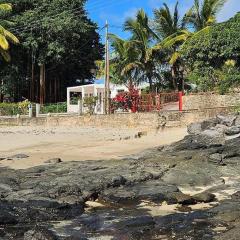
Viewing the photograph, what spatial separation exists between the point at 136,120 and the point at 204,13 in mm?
11621

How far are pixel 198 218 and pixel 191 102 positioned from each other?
17705 mm

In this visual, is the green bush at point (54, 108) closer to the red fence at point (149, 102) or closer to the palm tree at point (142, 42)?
the palm tree at point (142, 42)

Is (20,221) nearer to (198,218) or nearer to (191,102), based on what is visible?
(198,218)

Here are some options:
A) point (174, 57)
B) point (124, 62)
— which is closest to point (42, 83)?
point (124, 62)

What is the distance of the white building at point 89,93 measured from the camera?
34.0 meters

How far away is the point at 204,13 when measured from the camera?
3647 cm

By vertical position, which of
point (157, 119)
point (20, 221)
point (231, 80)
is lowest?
point (20, 221)

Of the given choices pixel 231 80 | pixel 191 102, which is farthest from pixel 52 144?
pixel 231 80

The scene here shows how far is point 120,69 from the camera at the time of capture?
3819cm

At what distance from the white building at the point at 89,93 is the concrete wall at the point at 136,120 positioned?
1.66 meters

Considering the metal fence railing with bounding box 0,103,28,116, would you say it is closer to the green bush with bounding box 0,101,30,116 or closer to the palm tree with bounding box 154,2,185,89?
the green bush with bounding box 0,101,30,116

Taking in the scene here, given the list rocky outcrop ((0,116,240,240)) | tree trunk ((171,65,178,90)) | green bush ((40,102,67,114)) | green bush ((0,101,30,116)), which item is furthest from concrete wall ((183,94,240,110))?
green bush ((0,101,30,116))

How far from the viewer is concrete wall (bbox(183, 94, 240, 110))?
26.6 metres

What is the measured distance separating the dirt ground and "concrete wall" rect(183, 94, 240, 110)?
1.78 metres
